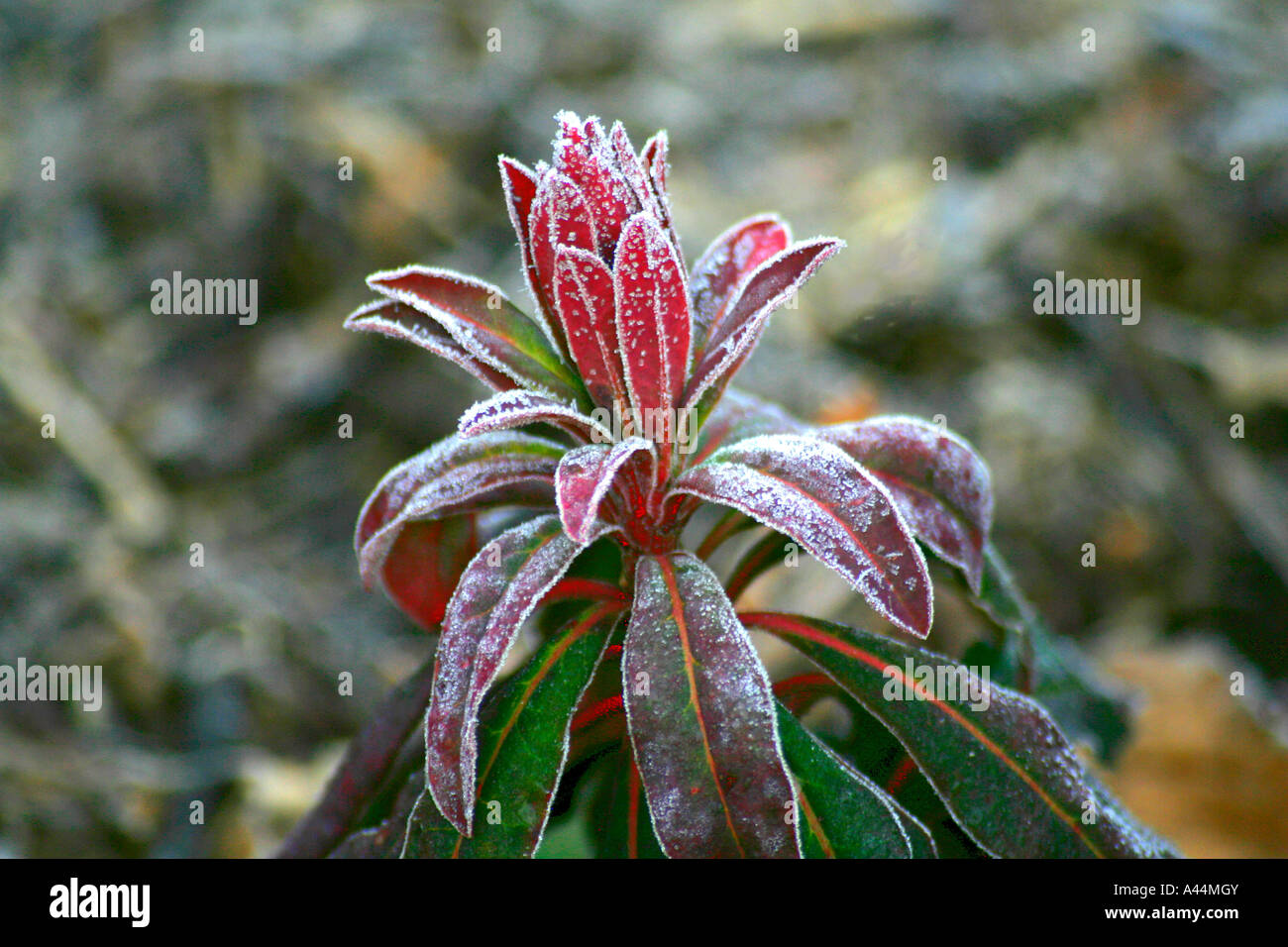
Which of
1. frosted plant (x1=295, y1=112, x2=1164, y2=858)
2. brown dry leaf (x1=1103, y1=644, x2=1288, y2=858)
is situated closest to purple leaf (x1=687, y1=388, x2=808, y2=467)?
frosted plant (x1=295, y1=112, x2=1164, y2=858)

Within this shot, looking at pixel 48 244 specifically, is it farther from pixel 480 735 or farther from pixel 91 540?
pixel 480 735

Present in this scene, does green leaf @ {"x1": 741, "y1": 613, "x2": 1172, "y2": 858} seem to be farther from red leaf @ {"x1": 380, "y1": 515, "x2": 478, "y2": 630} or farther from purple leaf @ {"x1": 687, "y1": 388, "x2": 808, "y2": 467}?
red leaf @ {"x1": 380, "y1": 515, "x2": 478, "y2": 630}

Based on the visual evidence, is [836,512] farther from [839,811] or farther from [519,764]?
[519,764]

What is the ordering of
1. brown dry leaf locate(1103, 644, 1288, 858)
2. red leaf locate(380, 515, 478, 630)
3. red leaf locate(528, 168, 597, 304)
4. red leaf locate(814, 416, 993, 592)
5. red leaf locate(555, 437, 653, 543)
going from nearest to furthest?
red leaf locate(555, 437, 653, 543) < red leaf locate(528, 168, 597, 304) < red leaf locate(814, 416, 993, 592) < red leaf locate(380, 515, 478, 630) < brown dry leaf locate(1103, 644, 1288, 858)

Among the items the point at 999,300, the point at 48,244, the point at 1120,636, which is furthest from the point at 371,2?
the point at 1120,636

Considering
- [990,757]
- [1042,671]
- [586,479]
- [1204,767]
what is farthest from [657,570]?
[1204,767]

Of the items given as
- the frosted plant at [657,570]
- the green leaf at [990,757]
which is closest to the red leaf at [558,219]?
the frosted plant at [657,570]
